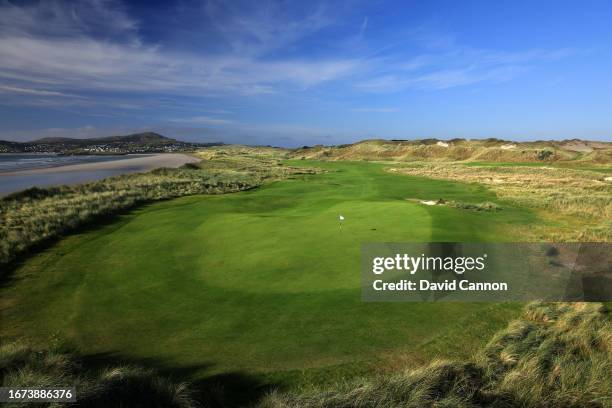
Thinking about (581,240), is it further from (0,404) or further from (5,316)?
(5,316)

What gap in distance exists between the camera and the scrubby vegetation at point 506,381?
4.53 meters

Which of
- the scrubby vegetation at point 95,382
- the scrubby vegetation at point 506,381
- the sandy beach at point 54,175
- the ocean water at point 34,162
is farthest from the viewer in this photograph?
the ocean water at point 34,162

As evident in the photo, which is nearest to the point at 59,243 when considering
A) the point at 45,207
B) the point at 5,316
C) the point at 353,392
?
the point at 5,316

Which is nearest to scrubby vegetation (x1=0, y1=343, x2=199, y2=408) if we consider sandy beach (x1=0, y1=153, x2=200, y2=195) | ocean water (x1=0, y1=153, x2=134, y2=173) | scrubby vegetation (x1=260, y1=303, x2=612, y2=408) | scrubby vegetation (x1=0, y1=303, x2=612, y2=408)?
scrubby vegetation (x1=0, y1=303, x2=612, y2=408)

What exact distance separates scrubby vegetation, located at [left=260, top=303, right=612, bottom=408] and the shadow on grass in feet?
1.27

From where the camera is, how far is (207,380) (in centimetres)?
501

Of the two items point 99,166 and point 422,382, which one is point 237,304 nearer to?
point 422,382

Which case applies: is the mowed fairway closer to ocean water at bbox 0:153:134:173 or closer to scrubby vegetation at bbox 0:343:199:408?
scrubby vegetation at bbox 0:343:199:408

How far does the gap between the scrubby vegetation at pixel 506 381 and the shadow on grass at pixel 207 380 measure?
0.39 meters

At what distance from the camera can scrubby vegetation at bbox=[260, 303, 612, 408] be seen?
4.53 m

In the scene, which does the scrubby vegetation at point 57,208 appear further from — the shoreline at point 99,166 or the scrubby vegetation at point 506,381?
the shoreline at point 99,166

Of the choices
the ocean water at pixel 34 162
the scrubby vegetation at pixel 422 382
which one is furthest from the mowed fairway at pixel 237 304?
the ocean water at pixel 34 162

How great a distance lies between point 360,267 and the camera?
9.26 m

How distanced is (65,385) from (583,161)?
77038 millimetres
